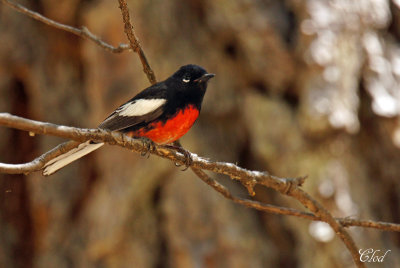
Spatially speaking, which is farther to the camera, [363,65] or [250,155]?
[250,155]

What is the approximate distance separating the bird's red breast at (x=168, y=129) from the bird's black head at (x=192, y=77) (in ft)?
0.89

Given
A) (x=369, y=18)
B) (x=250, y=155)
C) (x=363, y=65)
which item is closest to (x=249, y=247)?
(x=250, y=155)

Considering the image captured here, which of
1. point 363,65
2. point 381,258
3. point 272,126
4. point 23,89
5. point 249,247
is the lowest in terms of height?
point 381,258

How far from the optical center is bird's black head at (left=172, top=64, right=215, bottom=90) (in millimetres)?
3676

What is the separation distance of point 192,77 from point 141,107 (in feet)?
1.80

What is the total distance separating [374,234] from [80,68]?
17.0 feet

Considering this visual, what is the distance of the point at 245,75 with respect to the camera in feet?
21.3

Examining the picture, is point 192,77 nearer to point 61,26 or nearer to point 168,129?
point 168,129

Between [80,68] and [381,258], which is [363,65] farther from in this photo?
[80,68]

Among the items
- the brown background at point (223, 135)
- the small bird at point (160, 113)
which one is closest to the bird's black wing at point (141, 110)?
the small bird at point (160, 113)

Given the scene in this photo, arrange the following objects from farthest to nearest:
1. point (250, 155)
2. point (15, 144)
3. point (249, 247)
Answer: point (15, 144) < point (250, 155) < point (249, 247)

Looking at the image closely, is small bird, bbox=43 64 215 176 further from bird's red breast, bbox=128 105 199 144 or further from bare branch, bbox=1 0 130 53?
bare branch, bbox=1 0 130 53

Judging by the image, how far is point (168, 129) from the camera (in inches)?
134

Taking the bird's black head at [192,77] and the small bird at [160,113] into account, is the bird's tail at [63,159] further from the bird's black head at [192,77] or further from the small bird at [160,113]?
the bird's black head at [192,77]
